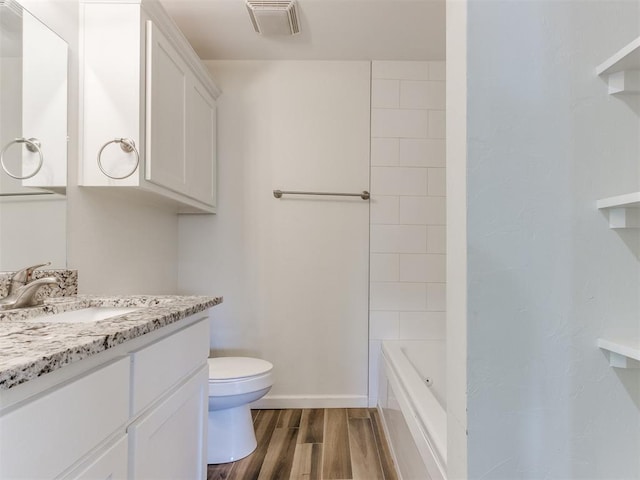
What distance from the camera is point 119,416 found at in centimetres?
76

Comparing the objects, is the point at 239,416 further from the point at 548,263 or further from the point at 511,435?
the point at 548,263

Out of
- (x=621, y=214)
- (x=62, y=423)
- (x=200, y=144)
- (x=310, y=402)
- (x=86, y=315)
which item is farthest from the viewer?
(x=310, y=402)

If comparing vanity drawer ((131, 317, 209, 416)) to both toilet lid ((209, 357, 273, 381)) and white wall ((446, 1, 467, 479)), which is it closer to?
toilet lid ((209, 357, 273, 381))

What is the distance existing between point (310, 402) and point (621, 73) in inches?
86.9

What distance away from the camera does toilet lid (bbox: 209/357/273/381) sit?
1.69 m

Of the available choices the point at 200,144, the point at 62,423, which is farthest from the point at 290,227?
the point at 62,423

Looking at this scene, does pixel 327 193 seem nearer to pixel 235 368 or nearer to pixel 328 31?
pixel 328 31

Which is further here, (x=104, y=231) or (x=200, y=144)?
(x=200, y=144)

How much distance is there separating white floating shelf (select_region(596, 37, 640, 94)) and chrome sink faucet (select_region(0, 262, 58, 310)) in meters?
1.54

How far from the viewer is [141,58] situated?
142 centimetres

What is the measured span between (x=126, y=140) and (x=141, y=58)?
1.13ft

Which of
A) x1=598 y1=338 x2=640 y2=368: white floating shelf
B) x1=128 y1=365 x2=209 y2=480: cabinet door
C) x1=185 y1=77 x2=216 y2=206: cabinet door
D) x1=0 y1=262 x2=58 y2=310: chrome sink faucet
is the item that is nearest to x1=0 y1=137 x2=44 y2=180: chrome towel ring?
x1=0 y1=262 x2=58 y2=310: chrome sink faucet

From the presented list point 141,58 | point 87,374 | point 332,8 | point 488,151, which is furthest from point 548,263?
point 332,8

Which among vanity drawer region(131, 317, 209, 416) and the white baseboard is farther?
the white baseboard
